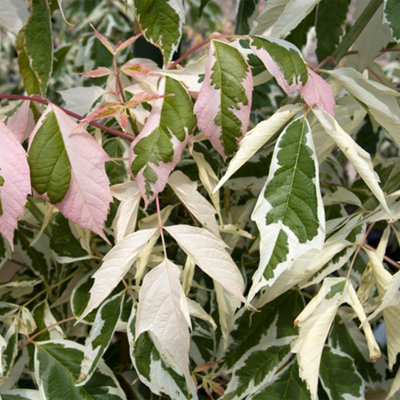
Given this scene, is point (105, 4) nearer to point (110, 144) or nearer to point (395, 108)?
point (110, 144)

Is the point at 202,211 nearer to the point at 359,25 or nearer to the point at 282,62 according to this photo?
the point at 282,62

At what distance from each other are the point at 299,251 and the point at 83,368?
229 millimetres

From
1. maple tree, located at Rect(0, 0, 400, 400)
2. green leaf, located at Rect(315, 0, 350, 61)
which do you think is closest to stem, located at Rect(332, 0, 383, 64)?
maple tree, located at Rect(0, 0, 400, 400)

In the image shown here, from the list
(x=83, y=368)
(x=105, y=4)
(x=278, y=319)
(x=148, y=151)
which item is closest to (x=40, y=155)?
(x=148, y=151)

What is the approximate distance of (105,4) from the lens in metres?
1.47

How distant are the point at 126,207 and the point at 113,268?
62mm

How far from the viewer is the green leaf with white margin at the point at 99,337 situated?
0.48 metres

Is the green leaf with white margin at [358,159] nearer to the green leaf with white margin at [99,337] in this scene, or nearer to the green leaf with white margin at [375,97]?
the green leaf with white margin at [375,97]

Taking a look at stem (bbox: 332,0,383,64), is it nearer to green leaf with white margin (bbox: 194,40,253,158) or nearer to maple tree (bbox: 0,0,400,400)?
maple tree (bbox: 0,0,400,400)

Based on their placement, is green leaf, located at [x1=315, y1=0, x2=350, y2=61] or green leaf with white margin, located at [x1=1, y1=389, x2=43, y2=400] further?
green leaf, located at [x1=315, y1=0, x2=350, y2=61]

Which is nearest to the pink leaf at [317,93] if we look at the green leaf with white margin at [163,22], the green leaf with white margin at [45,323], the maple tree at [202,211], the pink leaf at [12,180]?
the maple tree at [202,211]

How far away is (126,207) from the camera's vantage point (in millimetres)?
456

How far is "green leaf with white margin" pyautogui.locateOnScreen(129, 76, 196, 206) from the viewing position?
1.37 feet

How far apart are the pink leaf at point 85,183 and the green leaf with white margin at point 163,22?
0.32ft
